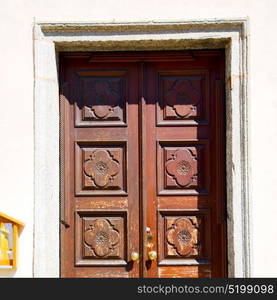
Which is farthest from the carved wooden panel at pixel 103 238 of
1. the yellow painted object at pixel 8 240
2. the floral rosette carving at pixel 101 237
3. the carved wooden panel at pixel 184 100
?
the carved wooden panel at pixel 184 100

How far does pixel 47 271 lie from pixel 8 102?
1299 millimetres

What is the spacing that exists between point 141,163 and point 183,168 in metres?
0.33

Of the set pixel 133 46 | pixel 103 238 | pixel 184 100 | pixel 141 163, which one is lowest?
pixel 103 238

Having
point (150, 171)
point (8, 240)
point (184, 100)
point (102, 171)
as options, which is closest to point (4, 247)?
point (8, 240)

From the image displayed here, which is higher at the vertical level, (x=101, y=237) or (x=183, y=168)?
(x=183, y=168)

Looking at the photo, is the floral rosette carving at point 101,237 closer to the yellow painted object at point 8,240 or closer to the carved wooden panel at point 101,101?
the yellow painted object at point 8,240

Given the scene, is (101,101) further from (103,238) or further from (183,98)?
(103,238)

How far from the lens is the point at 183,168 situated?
3.85 m

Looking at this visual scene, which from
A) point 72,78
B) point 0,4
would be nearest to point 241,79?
point 72,78

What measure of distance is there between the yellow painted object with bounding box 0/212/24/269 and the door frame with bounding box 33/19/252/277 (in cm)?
14

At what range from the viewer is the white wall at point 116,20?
11.8 ft

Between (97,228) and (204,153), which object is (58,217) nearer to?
(97,228)

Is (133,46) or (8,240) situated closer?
(8,240)

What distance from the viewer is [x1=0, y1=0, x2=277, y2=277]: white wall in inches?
141
